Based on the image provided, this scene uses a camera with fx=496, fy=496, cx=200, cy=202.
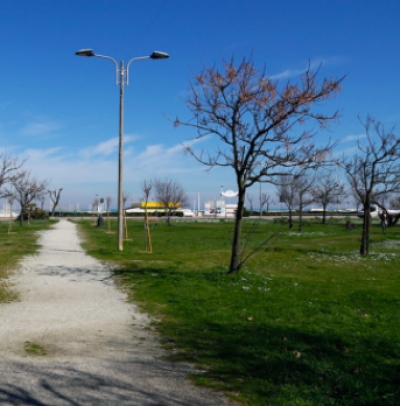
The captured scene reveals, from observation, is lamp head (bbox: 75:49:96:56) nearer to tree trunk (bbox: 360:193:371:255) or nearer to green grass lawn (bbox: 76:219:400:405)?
green grass lawn (bbox: 76:219:400:405)

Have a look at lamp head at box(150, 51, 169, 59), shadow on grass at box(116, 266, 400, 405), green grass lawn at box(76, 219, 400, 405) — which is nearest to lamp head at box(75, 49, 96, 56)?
lamp head at box(150, 51, 169, 59)

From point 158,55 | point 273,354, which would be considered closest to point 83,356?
point 273,354

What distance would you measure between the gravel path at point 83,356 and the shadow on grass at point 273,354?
36 centimetres

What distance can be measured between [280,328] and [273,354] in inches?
55.3

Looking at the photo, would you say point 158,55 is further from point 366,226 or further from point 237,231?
point 366,226

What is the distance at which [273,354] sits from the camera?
5484 millimetres

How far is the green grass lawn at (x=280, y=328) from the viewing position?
4.56m

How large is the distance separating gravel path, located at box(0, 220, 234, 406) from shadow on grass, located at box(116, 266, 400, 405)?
36cm

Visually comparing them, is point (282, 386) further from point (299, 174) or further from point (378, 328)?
point (299, 174)

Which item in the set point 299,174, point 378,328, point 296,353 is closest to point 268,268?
point 299,174

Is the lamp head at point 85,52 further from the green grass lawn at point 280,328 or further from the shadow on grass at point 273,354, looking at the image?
the shadow on grass at point 273,354

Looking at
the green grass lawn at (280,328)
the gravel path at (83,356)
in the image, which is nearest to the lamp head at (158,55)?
the green grass lawn at (280,328)

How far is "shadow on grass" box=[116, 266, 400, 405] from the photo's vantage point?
4426mm

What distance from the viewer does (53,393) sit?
13.8ft
